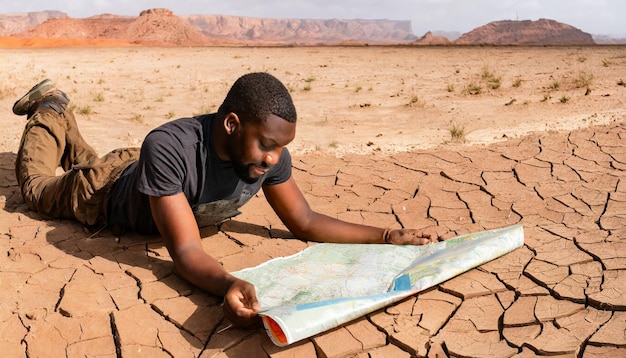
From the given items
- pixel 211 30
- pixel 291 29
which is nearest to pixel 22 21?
pixel 211 30

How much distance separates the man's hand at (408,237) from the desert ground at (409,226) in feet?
1.04

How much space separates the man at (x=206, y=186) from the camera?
2445 millimetres

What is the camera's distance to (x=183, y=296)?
2635mm

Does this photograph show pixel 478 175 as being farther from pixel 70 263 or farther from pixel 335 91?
pixel 335 91

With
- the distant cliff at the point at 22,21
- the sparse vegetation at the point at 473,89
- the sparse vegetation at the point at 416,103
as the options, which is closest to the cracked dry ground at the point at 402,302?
the sparse vegetation at the point at 416,103

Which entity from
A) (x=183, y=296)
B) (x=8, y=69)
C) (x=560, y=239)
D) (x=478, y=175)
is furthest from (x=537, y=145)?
(x=8, y=69)

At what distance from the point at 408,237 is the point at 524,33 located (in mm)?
40063

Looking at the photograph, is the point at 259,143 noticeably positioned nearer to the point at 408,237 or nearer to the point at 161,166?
the point at 161,166

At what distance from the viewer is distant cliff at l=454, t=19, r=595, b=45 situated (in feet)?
123

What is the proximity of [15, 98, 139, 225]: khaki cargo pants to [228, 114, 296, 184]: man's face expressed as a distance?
3.35ft

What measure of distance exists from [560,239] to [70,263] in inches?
99.7

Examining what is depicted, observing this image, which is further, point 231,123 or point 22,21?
point 22,21

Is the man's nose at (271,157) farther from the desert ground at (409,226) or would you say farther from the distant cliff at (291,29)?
the distant cliff at (291,29)

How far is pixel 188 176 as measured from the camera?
2668 millimetres
